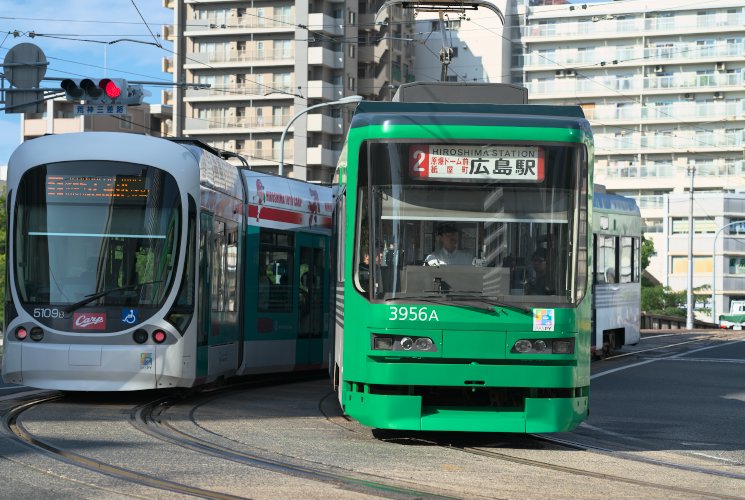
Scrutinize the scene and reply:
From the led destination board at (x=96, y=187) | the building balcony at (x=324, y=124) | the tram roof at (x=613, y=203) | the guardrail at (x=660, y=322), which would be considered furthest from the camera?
the building balcony at (x=324, y=124)

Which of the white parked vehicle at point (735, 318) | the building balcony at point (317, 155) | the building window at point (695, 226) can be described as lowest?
the white parked vehicle at point (735, 318)

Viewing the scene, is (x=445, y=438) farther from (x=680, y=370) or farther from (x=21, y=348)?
(x=680, y=370)

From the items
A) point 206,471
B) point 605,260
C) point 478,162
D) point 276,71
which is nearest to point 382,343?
point 478,162

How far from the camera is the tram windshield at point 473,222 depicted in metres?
11.4

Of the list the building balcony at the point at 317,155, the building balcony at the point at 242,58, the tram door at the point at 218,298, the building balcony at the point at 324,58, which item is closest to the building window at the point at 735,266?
the building balcony at the point at 317,155

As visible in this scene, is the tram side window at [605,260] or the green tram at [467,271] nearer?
the green tram at [467,271]

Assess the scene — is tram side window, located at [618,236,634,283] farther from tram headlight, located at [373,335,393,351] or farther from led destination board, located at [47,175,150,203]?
tram headlight, located at [373,335,393,351]

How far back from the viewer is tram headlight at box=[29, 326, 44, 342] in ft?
47.2

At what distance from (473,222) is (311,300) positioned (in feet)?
28.2

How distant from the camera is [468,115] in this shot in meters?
11.8

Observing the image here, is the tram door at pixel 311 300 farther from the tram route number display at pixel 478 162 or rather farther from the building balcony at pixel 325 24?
the building balcony at pixel 325 24

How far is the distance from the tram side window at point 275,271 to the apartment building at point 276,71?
191 ft

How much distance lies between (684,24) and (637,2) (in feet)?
12.5

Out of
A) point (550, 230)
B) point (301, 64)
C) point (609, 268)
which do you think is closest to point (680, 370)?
point (609, 268)
